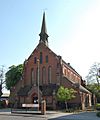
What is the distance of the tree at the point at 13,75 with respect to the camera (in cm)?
7738

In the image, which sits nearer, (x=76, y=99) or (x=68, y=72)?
(x=76, y=99)

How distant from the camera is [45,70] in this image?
6084 cm

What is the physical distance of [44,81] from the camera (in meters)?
60.2

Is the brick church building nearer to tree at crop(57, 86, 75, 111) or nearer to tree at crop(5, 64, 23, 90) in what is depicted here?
tree at crop(57, 86, 75, 111)

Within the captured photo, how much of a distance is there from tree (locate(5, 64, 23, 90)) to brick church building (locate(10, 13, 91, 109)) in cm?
1462

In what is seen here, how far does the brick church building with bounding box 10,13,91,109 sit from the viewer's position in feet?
184

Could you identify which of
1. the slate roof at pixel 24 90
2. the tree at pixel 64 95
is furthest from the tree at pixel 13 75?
the tree at pixel 64 95

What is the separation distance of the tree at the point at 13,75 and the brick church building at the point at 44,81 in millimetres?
14621

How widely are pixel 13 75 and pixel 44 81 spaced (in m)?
20.8

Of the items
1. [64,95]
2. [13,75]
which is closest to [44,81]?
[64,95]

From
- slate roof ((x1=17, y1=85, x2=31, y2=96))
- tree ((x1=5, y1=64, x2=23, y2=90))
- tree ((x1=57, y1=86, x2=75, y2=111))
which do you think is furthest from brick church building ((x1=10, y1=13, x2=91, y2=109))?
tree ((x1=5, y1=64, x2=23, y2=90))

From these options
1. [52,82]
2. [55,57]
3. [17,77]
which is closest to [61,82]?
[52,82]

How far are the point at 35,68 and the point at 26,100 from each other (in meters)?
8.93

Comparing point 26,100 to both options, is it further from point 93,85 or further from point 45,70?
point 93,85
